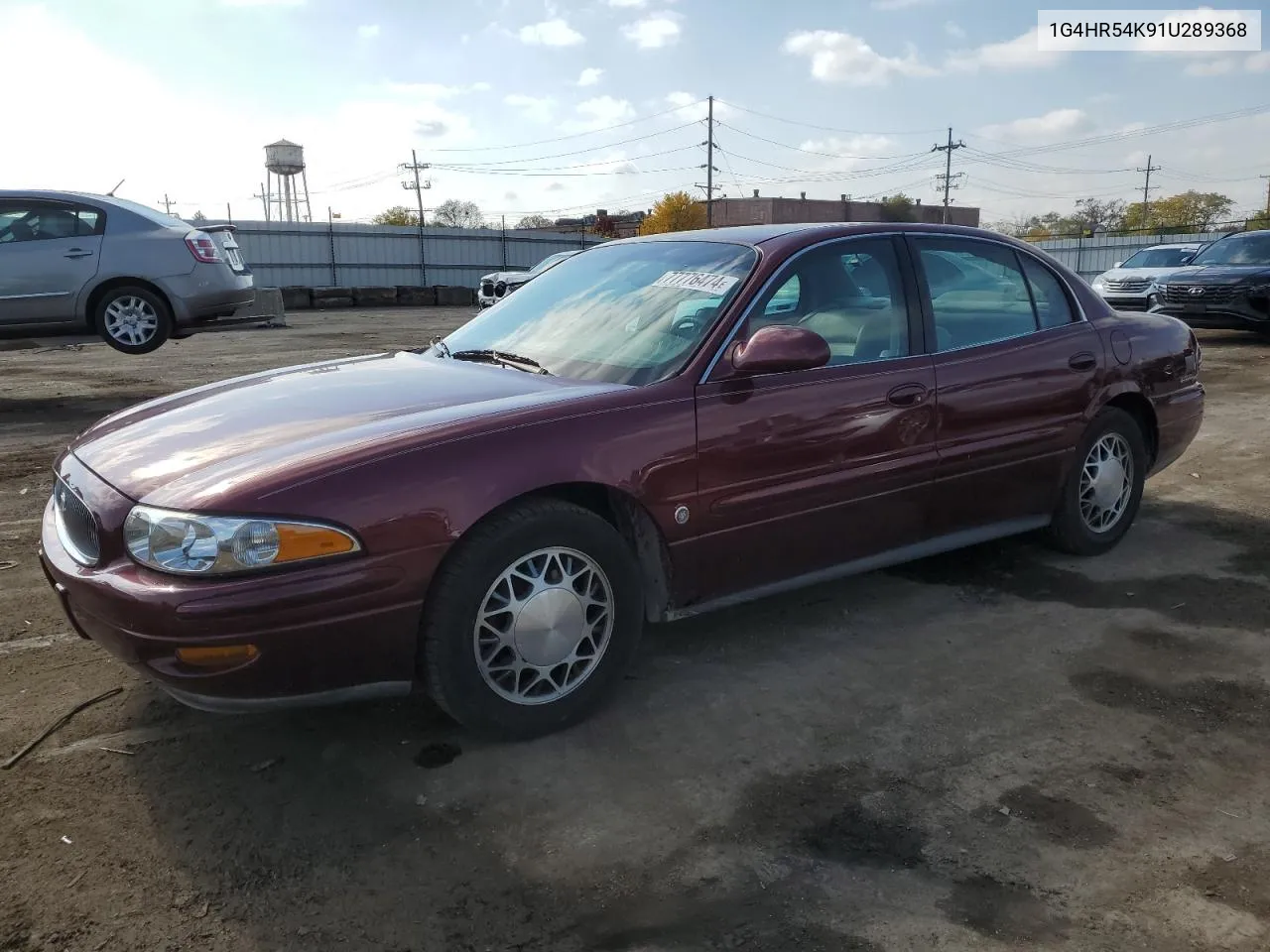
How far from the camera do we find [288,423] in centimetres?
293

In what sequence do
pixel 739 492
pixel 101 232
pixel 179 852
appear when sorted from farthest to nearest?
pixel 101 232, pixel 739 492, pixel 179 852

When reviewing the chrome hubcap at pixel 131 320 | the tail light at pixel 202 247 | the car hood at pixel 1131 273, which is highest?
the tail light at pixel 202 247

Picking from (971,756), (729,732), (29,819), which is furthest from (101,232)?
(971,756)

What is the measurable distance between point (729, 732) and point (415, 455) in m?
1.23

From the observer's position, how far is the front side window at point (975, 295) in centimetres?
386

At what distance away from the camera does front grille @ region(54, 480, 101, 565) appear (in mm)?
2680

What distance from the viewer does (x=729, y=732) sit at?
2.94 meters

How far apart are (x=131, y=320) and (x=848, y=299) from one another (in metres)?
7.56

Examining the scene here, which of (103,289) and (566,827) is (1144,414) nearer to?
(566,827)

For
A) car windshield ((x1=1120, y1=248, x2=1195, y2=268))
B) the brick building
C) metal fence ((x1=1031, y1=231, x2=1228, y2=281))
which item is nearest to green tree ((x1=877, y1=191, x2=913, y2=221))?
the brick building

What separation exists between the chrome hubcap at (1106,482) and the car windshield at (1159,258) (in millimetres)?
13479

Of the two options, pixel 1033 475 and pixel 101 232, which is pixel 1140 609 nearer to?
pixel 1033 475

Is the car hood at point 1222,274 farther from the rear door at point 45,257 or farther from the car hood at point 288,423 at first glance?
the rear door at point 45,257

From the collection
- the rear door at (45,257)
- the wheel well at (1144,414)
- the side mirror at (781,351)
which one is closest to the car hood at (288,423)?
the side mirror at (781,351)
